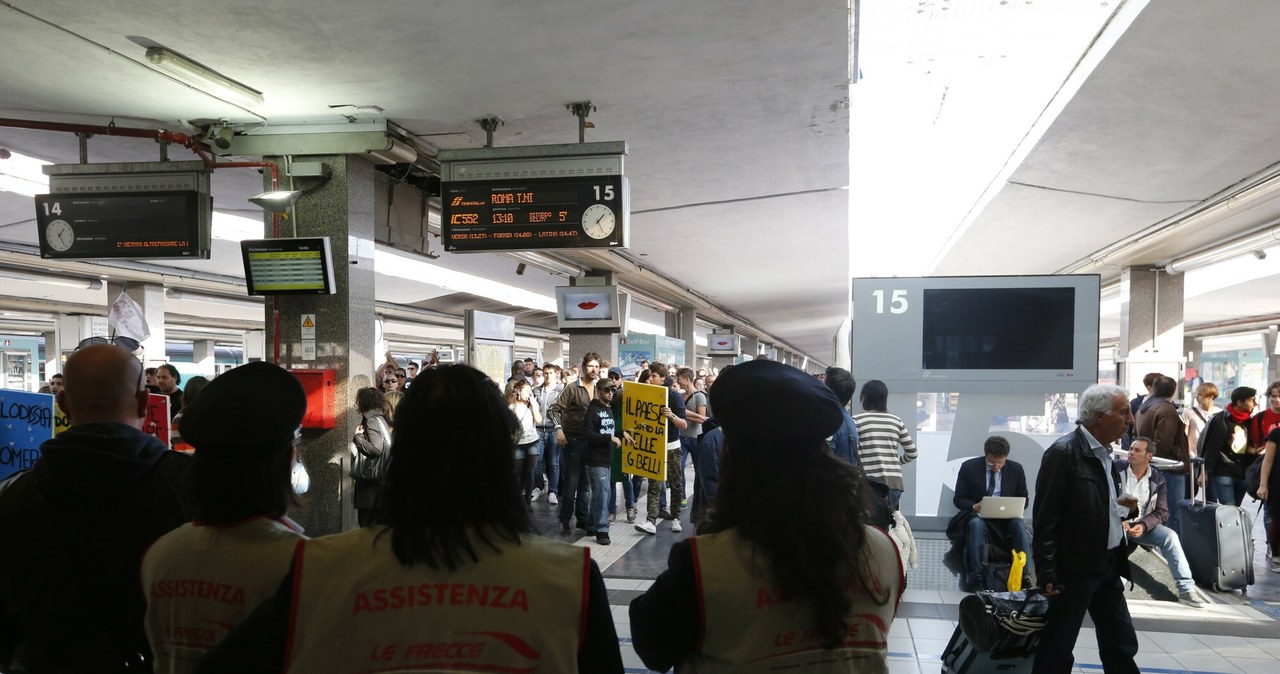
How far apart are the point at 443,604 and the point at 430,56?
14.7 ft

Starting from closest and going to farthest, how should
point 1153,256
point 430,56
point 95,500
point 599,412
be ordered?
point 95,500 < point 430,56 < point 599,412 < point 1153,256

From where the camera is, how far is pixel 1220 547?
683cm

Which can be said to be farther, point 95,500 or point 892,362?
point 892,362

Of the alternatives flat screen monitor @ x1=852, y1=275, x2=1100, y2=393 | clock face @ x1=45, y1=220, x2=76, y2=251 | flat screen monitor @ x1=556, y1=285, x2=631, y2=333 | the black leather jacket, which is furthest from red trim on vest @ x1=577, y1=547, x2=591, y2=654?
flat screen monitor @ x1=556, y1=285, x2=631, y2=333

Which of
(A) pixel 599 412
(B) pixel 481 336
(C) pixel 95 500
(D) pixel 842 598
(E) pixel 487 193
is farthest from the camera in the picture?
(B) pixel 481 336

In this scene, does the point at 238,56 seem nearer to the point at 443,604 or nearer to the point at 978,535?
the point at 443,604

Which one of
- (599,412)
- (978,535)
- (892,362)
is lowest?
(978,535)

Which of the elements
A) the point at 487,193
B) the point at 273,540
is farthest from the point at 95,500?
the point at 487,193

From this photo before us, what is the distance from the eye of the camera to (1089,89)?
20.8ft

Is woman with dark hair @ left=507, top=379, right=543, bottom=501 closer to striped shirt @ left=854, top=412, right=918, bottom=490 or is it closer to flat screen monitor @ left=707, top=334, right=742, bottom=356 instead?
striped shirt @ left=854, top=412, right=918, bottom=490

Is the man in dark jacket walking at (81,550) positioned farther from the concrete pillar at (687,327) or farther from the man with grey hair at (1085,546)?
the concrete pillar at (687,327)

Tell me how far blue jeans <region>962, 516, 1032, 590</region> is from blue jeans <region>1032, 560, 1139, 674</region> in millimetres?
2548

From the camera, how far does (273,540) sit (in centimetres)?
Answer: 179

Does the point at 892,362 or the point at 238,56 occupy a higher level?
the point at 238,56
